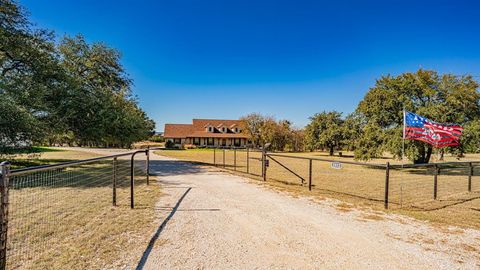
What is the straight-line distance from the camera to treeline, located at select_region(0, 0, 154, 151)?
9.75 metres

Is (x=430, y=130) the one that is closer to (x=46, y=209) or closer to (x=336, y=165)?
(x=336, y=165)

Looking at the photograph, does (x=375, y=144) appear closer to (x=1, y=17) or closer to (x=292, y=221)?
(x=292, y=221)

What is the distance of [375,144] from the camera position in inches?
687

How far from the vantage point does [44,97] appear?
11.6 metres

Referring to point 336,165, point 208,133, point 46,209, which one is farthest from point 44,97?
point 208,133

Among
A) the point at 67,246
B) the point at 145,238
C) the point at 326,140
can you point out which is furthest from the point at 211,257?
the point at 326,140

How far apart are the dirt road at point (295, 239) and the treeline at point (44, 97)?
Answer: 7240 millimetres

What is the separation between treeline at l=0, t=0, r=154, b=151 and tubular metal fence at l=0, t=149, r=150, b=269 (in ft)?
7.50

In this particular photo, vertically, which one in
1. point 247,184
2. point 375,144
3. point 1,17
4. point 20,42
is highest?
point 1,17

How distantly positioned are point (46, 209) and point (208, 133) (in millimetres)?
47131

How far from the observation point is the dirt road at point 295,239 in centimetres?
345

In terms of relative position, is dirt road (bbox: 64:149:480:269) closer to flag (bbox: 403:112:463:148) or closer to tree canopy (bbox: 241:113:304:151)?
flag (bbox: 403:112:463:148)

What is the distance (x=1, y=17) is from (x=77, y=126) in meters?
5.73

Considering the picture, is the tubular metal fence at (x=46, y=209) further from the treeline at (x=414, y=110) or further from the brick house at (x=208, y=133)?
the brick house at (x=208, y=133)
